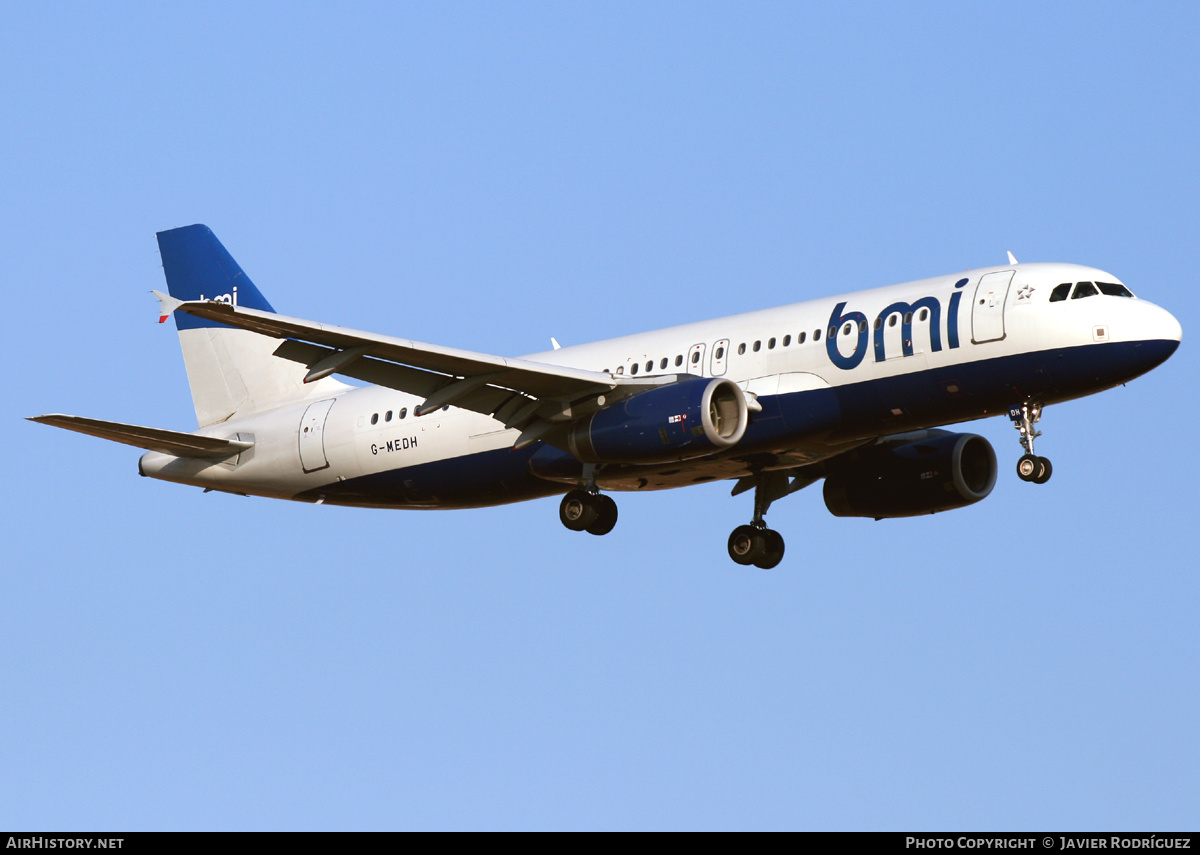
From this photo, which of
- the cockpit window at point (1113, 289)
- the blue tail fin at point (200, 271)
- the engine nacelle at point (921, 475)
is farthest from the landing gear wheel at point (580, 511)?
the blue tail fin at point (200, 271)

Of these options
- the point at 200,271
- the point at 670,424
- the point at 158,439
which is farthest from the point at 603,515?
the point at 200,271

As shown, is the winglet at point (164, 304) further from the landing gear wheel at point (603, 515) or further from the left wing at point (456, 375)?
the landing gear wheel at point (603, 515)

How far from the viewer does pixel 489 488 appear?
38719 mm

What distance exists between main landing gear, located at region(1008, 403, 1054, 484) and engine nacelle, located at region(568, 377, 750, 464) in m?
5.24

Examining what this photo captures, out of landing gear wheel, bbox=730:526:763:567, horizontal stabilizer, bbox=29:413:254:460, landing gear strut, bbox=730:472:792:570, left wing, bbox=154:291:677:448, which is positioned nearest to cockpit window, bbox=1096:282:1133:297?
left wing, bbox=154:291:677:448

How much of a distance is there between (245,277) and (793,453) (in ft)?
53.9

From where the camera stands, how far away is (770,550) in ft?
133

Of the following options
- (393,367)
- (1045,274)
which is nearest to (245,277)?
(393,367)

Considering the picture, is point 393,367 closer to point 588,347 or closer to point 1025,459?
point 588,347

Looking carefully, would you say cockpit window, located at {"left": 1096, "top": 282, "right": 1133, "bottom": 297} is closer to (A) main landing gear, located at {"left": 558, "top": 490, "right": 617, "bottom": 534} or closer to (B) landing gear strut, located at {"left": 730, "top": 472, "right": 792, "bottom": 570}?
(B) landing gear strut, located at {"left": 730, "top": 472, "right": 792, "bottom": 570}

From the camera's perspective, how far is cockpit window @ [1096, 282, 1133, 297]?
111ft

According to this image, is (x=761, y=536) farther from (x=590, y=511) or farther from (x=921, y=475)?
(x=590, y=511)

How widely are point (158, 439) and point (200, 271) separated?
6.87 m

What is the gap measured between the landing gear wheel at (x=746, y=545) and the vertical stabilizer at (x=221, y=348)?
403 inches
